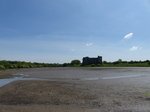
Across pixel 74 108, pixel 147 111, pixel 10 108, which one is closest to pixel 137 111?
pixel 147 111

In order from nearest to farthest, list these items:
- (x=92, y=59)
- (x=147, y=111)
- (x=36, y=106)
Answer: (x=147, y=111) < (x=36, y=106) < (x=92, y=59)

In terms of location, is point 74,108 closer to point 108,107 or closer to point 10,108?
point 108,107

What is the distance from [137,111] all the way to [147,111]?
0.35 meters

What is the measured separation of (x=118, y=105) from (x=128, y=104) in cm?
48

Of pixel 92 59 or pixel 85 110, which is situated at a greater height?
pixel 92 59

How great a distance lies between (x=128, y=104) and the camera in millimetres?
5527

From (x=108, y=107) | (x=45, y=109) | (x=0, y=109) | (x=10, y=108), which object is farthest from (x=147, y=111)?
(x=0, y=109)

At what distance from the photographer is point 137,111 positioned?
15.6ft

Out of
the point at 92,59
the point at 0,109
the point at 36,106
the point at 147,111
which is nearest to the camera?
the point at 147,111

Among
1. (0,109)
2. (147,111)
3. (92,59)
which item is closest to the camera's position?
(147,111)

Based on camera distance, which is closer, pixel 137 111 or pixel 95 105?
pixel 137 111

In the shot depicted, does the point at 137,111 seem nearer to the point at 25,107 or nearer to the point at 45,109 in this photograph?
the point at 45,109

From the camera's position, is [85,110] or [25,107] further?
[25,107]

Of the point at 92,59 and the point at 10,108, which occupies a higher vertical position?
the point at 92,59
